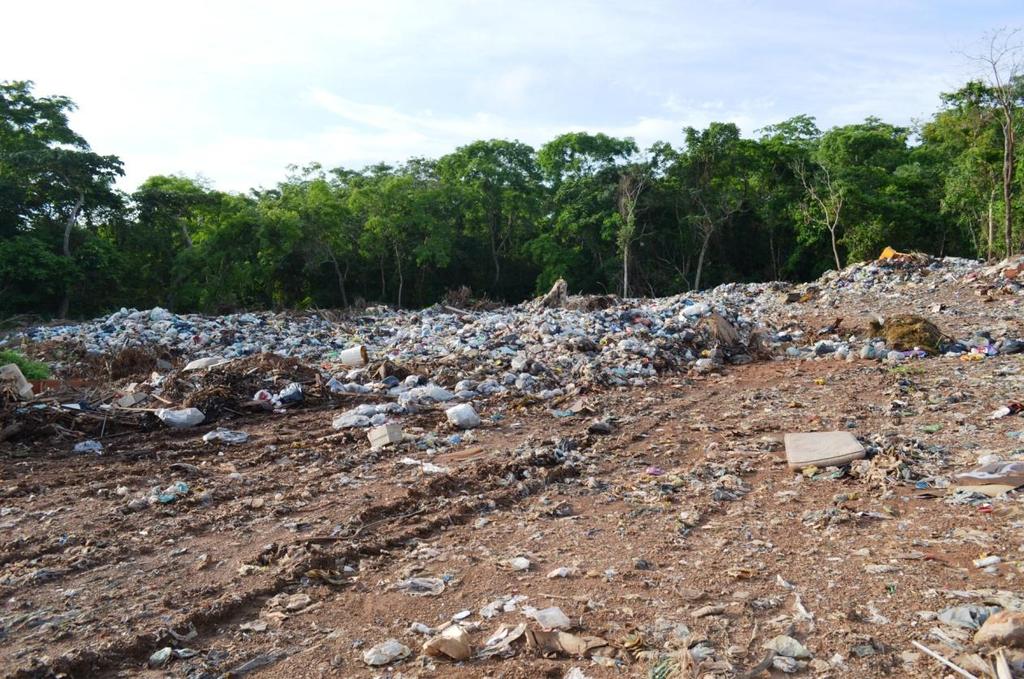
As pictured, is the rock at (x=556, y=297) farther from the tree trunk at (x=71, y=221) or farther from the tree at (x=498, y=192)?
the tree trunk at (x=71, y=221)

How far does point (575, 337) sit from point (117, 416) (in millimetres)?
4701

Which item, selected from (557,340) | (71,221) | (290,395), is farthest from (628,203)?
(290,395)

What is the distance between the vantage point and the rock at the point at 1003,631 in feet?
6.95

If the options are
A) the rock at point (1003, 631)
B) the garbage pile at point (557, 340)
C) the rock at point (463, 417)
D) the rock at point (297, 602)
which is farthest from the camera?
A: the garbage pile at point (557, 340)

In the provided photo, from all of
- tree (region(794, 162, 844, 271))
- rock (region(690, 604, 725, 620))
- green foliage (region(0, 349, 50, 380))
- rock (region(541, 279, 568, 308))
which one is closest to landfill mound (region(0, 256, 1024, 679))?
rock (region(690, 604, 725, 620))

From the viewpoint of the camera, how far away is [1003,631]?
7.00 ft

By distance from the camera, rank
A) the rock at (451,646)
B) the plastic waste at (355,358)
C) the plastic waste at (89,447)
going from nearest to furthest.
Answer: the rock at (451,646) → the plastic waste at (89,447) → the plastic waste at (355,358)

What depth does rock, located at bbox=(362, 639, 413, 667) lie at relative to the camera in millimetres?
2350

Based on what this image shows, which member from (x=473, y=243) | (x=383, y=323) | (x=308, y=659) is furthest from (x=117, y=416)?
(x=473, y=243)

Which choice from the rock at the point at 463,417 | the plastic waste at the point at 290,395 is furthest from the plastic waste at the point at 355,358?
the rock at the point at 463,417

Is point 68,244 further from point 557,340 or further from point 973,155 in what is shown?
point 973,155

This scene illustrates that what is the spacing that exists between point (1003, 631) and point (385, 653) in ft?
6.23

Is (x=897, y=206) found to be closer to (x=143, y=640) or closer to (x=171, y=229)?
(x=171, y=229)

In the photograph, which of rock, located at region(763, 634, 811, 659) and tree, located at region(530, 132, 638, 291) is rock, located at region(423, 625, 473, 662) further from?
tree, located at region(530, 132, 638, 291)
